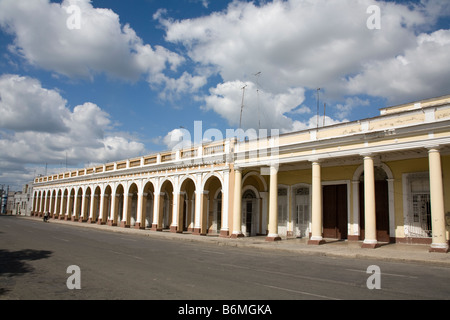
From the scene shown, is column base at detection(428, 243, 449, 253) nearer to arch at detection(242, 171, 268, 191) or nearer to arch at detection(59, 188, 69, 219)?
arch at detection(242, 171, 268, 191)

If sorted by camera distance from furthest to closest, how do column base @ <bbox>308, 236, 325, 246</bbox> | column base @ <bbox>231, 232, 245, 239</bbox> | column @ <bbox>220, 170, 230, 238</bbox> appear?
column @ <bbox>220, 170, 230, 238</bbox> < column base @ <bbox>231, 232, 245, 239</bbox> < column base @ <bbox>308, 236, 325, 246</bbox>

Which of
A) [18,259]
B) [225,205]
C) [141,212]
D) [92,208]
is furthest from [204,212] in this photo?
[92,208]

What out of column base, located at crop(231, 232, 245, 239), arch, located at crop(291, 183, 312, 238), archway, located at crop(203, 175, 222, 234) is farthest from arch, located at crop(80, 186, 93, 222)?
arch, located at crop(291, 183, 312, 238)

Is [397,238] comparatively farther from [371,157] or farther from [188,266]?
[188,266]

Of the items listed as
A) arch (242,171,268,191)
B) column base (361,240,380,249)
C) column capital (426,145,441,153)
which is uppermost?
column capital (426,145,441,153)

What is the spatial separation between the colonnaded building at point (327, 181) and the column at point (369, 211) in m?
0.04

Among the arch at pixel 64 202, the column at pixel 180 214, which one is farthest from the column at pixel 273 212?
the arch at pixel 64 202

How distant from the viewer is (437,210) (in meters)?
13.2

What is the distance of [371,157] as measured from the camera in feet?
51.2

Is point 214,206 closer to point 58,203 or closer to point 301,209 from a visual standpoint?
point 301,209

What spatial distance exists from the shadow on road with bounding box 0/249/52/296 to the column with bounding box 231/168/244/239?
11.2 m

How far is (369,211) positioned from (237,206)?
8233mm

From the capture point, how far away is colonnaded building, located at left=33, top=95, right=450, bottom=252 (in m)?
14.5
